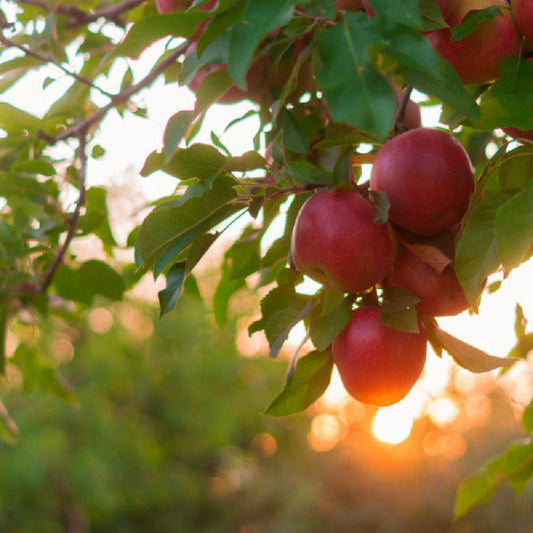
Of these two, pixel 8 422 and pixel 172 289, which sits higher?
pixel 172 289

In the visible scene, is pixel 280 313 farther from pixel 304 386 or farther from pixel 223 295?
pixel 223 295

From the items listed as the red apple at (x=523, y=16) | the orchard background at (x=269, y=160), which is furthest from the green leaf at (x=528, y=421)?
the red apple at (x=523, y=16)

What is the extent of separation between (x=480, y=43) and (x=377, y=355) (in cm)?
36

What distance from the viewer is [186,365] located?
8.64m

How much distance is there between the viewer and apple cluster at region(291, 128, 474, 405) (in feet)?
2.19

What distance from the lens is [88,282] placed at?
126 cm

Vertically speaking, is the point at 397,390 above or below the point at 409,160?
below

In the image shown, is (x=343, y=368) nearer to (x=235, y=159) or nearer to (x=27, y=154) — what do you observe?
(x=235, y=159)

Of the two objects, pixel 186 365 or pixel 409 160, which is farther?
pixel 186 365

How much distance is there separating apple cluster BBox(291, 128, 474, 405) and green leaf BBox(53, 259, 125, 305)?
0.62 m

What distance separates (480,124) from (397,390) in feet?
1.07

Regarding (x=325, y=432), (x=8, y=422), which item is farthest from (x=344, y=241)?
(x=325, y=432)

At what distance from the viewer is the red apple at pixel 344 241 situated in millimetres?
665

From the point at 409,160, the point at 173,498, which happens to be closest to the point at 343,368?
the point at 409,160
